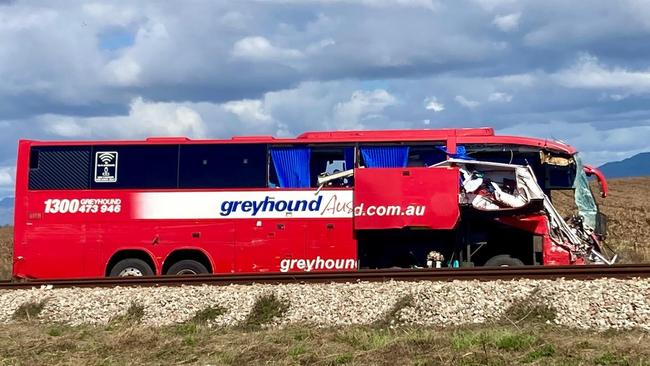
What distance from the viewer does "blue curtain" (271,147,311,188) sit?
15.9 m

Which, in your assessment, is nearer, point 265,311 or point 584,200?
point 265,311

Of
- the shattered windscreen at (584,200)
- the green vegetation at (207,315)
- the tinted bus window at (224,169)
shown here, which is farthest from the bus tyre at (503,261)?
the green vegetation at (207,315)

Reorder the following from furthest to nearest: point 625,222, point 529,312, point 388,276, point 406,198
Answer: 1. point 625,222
2. point 406,198
3. point 388,276
4. point 529,312

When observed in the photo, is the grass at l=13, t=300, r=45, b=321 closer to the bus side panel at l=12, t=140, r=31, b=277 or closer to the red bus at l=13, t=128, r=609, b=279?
the red bus at l=13, t=128, r=609, b=279

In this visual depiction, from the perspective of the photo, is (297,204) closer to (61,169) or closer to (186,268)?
(186,268)

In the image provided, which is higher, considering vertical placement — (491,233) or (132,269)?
(491,233)

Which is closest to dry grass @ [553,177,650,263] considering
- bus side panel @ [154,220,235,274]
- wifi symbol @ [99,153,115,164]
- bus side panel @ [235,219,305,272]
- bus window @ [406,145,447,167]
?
bus window @ [406,145,447,167]

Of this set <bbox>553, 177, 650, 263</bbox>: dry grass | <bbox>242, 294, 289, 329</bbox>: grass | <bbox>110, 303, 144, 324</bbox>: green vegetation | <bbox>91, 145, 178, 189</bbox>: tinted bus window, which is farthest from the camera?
<bbox>553, 177, 650, 263</bbox>: dry grass

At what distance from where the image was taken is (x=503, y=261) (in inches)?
618

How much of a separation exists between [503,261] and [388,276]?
2.71 meters

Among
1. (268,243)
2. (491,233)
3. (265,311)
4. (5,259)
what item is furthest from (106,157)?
(5,259)

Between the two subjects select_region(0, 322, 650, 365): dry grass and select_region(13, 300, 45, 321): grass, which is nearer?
select_region(0, 322, 650, 365): dry grass

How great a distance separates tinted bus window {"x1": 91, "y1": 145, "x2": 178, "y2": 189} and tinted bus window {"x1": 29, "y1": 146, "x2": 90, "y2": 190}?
0.20 metres

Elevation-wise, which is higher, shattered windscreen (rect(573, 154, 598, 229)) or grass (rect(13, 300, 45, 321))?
shattered windscreen (rect(573, 154, 598, 229))
